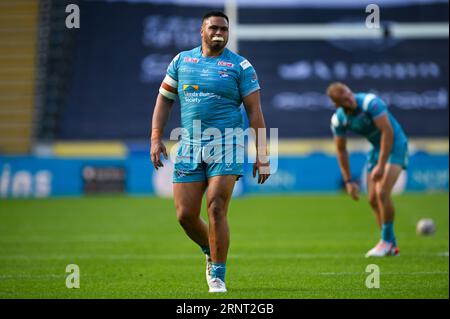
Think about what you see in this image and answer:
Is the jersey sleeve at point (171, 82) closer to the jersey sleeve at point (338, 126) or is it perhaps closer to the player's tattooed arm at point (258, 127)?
the player's tattooed arm at point (258, 127)

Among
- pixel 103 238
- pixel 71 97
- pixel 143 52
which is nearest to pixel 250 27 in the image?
pixel 143 52

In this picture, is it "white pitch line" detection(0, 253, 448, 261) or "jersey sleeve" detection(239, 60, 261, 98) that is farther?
"white pitch line" detection(0, 253, 448, 261)

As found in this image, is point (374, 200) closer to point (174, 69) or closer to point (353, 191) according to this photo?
point (353, 191)

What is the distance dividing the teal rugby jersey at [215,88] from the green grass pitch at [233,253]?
59.7 inches

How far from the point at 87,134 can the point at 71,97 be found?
1336 mm

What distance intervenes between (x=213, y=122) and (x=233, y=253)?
420 centimetres

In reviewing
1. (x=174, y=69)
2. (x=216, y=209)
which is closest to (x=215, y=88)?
(x=174, y=69)

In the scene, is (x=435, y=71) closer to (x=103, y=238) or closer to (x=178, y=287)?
(x=103, y=238)

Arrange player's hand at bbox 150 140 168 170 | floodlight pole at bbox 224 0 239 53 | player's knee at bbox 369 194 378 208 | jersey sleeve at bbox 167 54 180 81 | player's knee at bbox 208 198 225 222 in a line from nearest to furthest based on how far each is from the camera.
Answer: player's knee at bbox 208 198 225 222
player's hand at bbox 150 140 168 170
jersey sleeve at bbox 167 54 180 81
player's knee at bbox 369 194 378 208
floodlight pole at bbox 224 0 239 53

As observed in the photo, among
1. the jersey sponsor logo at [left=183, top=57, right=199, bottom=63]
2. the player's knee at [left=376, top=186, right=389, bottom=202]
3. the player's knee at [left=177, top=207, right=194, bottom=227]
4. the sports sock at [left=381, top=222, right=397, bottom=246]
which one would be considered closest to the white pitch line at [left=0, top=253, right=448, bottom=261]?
the sports sock at [left=381, top=222, right=397, bottom=246]

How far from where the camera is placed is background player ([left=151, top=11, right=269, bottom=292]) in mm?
8242

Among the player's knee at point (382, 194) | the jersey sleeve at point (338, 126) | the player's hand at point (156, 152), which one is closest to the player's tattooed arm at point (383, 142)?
the player's knee at point (382, 194)

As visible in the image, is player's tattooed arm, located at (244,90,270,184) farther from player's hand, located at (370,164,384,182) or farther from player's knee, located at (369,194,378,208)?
player's knee, located at (369,194,378,208)

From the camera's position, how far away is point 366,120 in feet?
39.2
